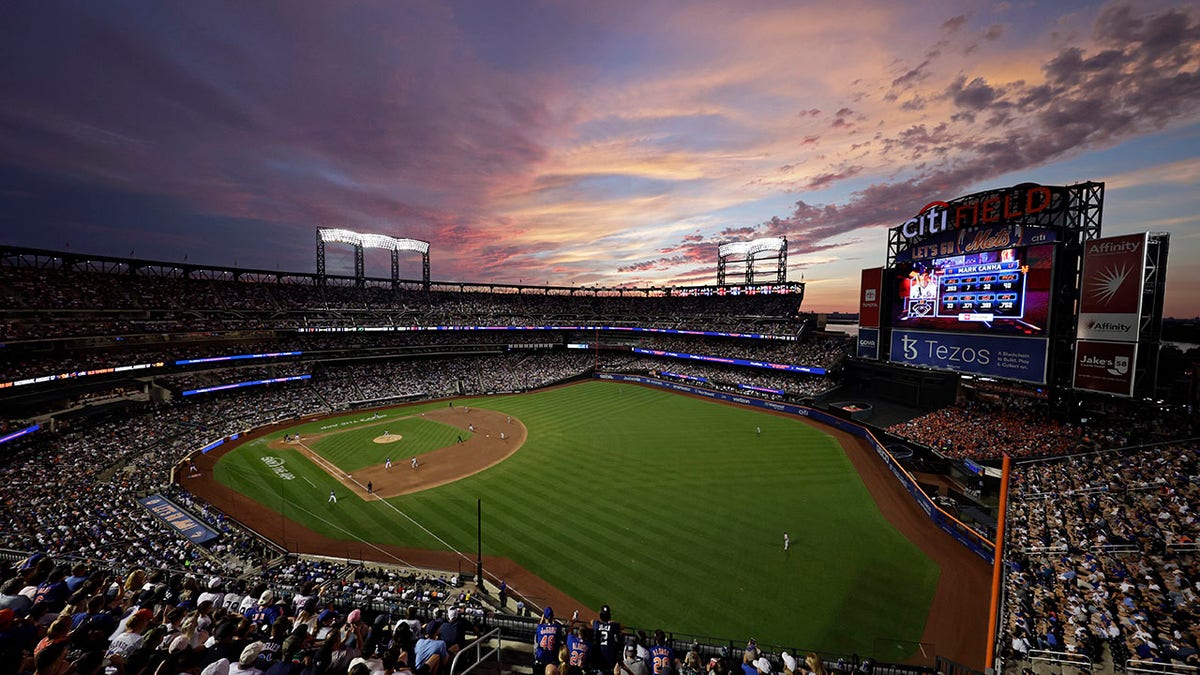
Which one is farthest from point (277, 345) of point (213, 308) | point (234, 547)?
point (234, 547)

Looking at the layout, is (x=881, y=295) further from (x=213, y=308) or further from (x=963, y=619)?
(x=213, y=308)

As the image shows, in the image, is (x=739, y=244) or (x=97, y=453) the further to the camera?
(x=739, y=244)

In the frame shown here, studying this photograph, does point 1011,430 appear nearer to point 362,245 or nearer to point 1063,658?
point 1063,658

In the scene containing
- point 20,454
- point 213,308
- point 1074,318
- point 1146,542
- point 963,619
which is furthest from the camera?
point 213,308

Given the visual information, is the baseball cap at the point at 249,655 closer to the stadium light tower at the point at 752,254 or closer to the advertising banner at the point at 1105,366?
the advertising banner at the point at 1105,366

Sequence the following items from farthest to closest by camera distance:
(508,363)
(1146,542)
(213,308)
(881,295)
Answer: (508,363), (213,308), (881,295), (1146,542)

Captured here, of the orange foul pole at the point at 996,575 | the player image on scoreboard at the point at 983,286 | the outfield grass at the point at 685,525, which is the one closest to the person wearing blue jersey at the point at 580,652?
the outfield grass at the point at 685,525

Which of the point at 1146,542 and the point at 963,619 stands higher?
the point at 1146,542
